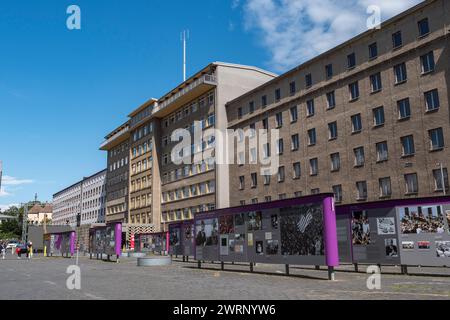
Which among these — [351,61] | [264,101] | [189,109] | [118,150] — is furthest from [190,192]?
[118,150]

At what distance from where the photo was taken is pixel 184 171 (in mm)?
66375

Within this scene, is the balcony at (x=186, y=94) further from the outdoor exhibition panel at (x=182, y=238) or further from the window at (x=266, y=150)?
the outdoor exhibition panel at (x=182, y=238)

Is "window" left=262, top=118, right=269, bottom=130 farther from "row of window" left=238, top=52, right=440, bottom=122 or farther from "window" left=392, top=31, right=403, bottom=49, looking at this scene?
"window" left=392, top=31, right=403, bottom=49

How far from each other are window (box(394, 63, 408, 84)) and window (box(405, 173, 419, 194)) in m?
7.56

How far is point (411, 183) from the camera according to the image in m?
35.0

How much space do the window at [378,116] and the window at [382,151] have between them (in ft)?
5.46

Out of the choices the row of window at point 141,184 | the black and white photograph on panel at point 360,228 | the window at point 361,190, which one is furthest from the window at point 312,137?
the row of window at point 141,184

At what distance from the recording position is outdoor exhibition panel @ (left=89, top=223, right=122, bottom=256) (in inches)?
1362

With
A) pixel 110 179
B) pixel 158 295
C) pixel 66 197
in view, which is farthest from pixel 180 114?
pixel 66 197

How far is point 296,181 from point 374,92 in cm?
1206

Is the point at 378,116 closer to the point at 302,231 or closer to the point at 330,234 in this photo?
the point at 302,231
